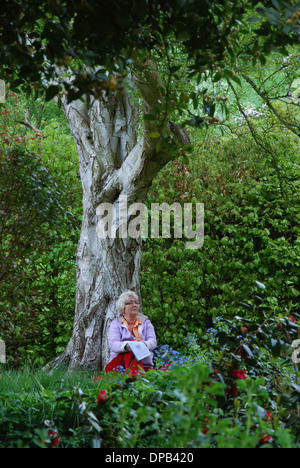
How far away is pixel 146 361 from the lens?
5.24m

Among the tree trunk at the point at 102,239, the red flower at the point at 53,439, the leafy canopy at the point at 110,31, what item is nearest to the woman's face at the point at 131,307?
the tree trunk at the point at 102,239

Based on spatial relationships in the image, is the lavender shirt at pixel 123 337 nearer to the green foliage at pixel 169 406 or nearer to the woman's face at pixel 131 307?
the woman's face at pixel 131 307

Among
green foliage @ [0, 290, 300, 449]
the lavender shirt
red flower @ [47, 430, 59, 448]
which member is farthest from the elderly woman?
red flower @ [47, 430, 59, 448]

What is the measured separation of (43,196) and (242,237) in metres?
3.40

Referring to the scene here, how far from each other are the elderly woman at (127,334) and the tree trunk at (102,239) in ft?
2.17

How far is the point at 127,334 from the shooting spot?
5.46 meters

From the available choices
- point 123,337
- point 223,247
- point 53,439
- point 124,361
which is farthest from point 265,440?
point 223,247

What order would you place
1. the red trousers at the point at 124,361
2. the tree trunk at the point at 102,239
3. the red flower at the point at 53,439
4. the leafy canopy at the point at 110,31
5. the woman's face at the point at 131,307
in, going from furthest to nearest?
the tree trunk at the point at 102,239 < the woman's face at the point at 131,307 < the red trousers at the point at 124,361 < the leafy canopy at the point at 110,31 < the red flower at the point at 53,439

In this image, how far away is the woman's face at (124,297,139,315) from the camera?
5547mm

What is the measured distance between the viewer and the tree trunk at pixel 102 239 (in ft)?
20.4

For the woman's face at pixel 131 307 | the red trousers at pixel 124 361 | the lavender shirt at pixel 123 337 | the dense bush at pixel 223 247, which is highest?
the dense bush at pixel 223 247
